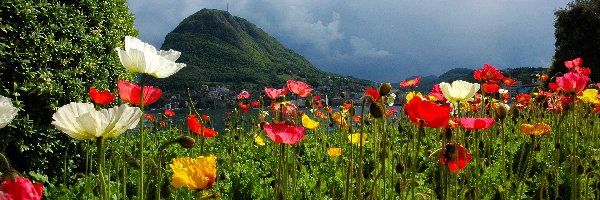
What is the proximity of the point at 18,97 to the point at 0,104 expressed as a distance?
10.1ft

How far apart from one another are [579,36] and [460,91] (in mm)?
21320

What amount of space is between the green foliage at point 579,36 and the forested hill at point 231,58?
50857mm

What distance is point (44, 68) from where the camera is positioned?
13.0 feet

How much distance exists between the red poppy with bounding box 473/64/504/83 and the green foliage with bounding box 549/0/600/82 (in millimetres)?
18657

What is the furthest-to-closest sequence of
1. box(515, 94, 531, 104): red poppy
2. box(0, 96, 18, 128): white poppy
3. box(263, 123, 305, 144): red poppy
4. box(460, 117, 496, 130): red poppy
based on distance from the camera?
box(515, 94, 531, 104): red poppy, box(460, 117, 496, 130): red poppy, box(263, 123, 305, 144): red poppy, box(0, 96, 18, 128): white poppy

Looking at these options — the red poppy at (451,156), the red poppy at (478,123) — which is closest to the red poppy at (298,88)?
the red poppy at (478,123)

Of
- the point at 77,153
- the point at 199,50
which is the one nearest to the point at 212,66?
the point at 199,50

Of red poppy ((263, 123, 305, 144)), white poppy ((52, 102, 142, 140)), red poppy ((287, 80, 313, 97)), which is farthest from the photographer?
red poppy ((287, 80, 313, 97))

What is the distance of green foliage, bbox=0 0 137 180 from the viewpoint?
148 inches

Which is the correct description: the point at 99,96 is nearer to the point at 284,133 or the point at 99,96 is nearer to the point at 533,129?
the point at 284,133

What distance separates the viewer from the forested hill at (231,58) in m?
94.6

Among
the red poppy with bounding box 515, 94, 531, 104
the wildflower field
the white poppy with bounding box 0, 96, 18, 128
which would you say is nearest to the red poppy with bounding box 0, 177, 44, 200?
the wildflower field

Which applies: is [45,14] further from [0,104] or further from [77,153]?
[0,104]

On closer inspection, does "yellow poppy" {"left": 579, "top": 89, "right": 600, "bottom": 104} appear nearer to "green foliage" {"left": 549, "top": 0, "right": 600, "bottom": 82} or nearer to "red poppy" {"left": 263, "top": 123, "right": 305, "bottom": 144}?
"red poppy" {"left": 263, "top": 123, "right": 305, "bottom": 144}
